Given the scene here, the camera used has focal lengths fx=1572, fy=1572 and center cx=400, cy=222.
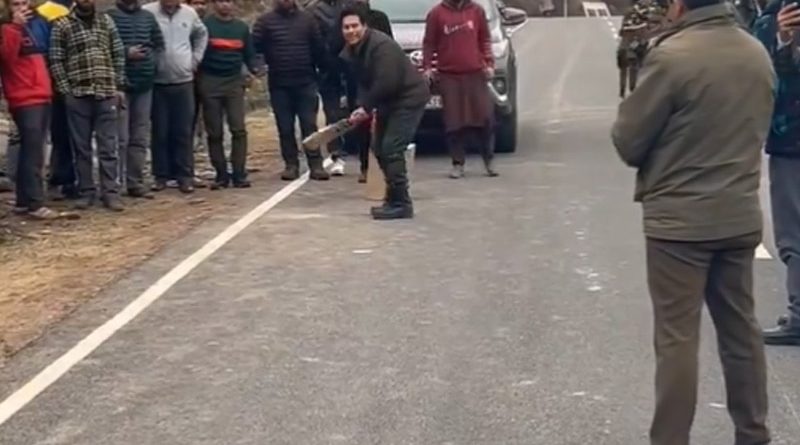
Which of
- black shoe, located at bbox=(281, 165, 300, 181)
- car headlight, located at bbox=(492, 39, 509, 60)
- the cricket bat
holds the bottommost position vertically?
black shoe, located at bbox=(281, 165, 300, 181)

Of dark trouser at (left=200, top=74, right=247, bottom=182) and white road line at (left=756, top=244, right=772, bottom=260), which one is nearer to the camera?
white road line at (left=756, top=244, right=772, bottom=260)

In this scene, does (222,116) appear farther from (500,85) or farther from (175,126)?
(500,85)

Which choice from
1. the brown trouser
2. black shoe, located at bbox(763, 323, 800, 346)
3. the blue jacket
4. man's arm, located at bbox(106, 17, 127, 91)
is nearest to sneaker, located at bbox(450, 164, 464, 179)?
man's arm, located at bbox(106, 17, 127, 91)

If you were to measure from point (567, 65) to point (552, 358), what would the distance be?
2328 cm

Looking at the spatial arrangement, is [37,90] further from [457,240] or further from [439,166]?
[439,166]

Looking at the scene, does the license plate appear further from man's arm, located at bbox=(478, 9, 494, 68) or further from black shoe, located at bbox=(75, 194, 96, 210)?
black shoe, located at bbox=(75, 194, 96, 210)

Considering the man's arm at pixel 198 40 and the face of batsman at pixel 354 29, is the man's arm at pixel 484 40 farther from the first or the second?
the face of batsman at pixel 354 29

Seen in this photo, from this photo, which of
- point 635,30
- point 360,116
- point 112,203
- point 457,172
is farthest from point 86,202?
point 635,30

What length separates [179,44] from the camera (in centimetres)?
1370

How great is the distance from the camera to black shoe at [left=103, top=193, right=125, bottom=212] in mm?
13094

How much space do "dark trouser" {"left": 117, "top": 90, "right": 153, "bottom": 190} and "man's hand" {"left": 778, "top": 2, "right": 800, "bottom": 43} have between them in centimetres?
708

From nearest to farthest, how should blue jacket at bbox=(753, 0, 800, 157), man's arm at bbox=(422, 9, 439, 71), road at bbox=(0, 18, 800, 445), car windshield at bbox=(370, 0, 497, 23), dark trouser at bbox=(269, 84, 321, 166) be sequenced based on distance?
road at bbox=(0, 18, 800, 445) → blue jacket at bbox=(753, 0, 800, 157) → dark trouser at bbox=(269, 84, 321, 166) → man's arm at bbox=(422, 9, 439, 71) → car windshield at bbox=(370, 0, 497, 23)

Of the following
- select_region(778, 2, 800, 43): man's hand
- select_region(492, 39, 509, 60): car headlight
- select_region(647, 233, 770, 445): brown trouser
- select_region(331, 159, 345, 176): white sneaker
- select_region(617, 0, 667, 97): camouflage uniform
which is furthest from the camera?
select_region(617, 0, 667, 97): camouflage uniform

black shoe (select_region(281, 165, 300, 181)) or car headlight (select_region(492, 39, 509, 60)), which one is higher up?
car headlight (select_region(492, 39, 509, 60))
